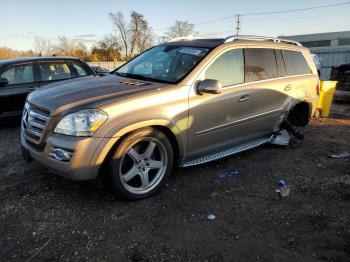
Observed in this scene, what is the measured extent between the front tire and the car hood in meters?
0.50

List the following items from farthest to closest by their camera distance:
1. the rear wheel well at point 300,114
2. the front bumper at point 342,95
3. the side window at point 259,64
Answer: the front bumper at point 342,95
the rear wheel well at point 300,114
the side window at point 259,64

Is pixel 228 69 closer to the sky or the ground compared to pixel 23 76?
closer to the sky

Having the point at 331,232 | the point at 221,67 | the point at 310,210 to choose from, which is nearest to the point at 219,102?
the point at 221,67

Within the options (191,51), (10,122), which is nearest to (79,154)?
(191,51)

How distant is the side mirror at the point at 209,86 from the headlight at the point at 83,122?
49.0 inches

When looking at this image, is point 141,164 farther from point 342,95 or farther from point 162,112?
point 342,95

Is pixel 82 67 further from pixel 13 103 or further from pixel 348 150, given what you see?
pixel 348 150

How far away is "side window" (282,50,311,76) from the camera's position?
528cm

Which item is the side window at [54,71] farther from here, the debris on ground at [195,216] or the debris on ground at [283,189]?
the debris on ground at [283,189]

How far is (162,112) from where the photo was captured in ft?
11.6

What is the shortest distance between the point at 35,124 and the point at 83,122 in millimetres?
729

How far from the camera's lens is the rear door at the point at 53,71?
712 cm

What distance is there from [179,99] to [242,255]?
183 centimetres

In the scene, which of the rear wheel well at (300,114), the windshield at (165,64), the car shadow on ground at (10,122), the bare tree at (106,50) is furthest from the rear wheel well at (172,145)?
the bare tree at (106,50)
